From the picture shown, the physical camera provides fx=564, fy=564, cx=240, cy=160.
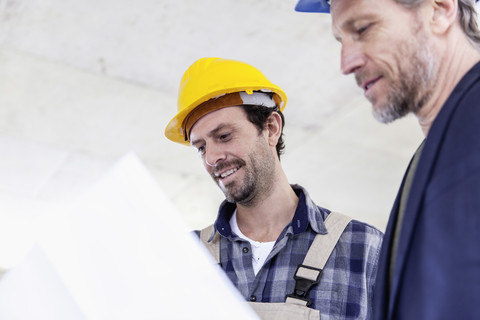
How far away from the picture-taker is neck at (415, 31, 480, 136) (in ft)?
3.30

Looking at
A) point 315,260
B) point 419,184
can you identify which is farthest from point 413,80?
point 315,260

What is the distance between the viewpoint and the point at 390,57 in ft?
3.35

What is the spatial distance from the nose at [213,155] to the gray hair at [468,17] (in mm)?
947

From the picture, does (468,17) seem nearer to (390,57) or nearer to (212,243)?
(390,57)

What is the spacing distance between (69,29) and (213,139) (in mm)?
1577

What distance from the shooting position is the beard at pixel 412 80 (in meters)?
1.00

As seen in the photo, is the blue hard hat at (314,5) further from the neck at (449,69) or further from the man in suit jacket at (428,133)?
the neck at (449,69)

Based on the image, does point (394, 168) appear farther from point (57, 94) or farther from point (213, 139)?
point (213, 139)

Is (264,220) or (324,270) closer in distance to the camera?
(324,270)

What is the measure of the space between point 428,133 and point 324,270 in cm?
83

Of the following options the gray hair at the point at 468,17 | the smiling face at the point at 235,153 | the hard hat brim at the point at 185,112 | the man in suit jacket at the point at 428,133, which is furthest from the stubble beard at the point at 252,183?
the gray hair at the point at 468,17

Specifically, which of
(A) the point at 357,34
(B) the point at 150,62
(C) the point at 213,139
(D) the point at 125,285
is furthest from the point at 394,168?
(D) the point at 125,285

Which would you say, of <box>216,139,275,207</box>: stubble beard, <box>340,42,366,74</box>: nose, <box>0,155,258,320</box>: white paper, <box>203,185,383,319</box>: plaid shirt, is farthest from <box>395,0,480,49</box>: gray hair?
<box>216,139,275,207</box>: stubble beard

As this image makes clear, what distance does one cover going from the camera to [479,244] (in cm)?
73
